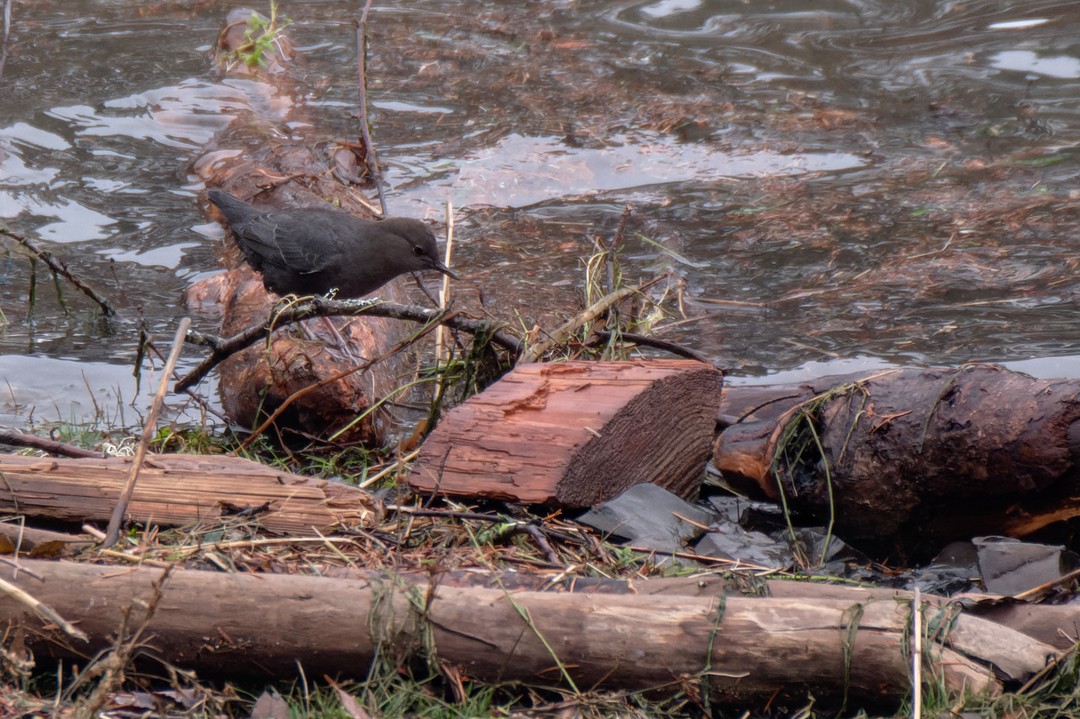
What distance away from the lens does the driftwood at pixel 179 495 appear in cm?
348

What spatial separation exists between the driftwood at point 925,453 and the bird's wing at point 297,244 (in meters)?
2.93

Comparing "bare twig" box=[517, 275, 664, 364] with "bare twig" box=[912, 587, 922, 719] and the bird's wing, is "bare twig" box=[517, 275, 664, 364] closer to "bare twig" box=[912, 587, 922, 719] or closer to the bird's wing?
the bird's wing

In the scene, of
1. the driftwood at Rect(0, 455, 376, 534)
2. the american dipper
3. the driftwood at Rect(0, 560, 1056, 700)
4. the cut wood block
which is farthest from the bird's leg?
the driftwood at Rect(0, 560, 1056, 700)

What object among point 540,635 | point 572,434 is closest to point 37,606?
point 540,635

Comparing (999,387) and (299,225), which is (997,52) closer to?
(299,225)

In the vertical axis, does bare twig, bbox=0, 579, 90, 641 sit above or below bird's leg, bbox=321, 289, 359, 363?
above

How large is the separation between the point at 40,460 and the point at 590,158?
6.59 m

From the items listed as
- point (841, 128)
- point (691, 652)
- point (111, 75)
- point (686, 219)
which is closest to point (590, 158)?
point (686, 219)

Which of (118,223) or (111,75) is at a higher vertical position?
(111,75)

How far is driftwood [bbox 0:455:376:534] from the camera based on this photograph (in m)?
3.48

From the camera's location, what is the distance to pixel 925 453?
→ 366cm

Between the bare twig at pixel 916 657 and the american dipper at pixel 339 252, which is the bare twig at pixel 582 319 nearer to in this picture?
the american dipper at pixel 339 252

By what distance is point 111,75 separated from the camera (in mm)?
11172

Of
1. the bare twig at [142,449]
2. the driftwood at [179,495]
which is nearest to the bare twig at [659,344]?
the driftwood at [179,495]
